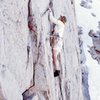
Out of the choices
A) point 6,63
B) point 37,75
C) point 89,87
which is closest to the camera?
point 6,63

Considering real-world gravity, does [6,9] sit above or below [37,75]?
above

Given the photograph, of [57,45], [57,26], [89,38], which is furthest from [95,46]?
[57,45]

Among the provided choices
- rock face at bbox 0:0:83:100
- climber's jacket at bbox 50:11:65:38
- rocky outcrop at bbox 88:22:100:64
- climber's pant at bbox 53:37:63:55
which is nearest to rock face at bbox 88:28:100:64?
rocky outcrop at bbox 88:22:100:64

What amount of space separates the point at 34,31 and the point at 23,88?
1.75 m

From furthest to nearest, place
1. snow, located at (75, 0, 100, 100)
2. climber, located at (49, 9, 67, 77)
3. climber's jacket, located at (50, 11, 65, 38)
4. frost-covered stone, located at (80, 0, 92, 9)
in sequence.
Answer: frost-covered stone, located at (80, 0, 92, 9) < snow, located at (75, 0, 100, 100) < climber's jacket, located at (50, 11, 65, 38) < climber, located at (49, 9, 67, 77)

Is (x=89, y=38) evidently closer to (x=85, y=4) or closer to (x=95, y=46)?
(x=95, y=46)

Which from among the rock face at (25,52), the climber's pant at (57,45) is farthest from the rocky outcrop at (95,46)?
the climber's pant at (57,45)

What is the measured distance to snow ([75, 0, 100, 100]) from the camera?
80.0 ft

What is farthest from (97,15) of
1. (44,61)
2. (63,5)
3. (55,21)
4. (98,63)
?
(44,61)

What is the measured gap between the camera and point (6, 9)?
710 cm

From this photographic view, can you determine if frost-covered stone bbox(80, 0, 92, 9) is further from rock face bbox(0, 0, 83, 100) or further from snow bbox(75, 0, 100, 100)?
rock face bbox(0, 0, 83, 100)

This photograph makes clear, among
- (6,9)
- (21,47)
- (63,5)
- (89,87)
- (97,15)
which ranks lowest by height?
(89,87)

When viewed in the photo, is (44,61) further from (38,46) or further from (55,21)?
(55,21)

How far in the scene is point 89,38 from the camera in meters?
30.3
